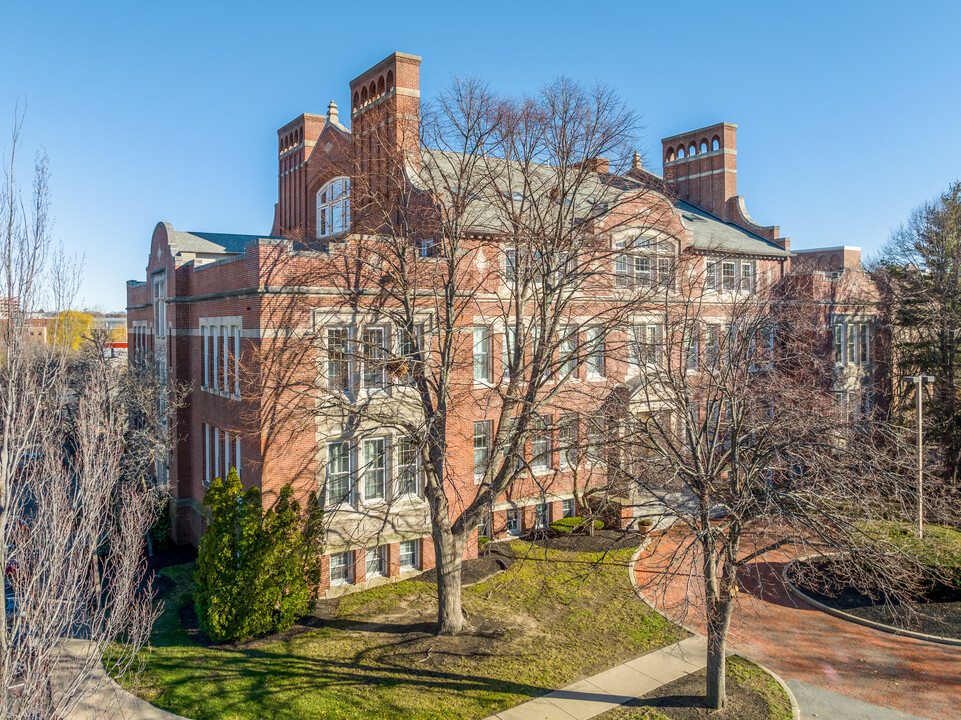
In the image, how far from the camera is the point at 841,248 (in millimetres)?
38312

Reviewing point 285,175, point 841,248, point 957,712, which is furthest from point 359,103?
point 841,248

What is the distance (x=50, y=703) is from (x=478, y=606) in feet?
40.2

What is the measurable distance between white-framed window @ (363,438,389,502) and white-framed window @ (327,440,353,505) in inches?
21.6

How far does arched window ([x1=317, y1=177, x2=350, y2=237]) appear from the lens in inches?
1043

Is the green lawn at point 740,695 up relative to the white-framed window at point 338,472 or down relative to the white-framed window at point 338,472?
down

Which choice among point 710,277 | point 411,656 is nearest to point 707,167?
point 710,277

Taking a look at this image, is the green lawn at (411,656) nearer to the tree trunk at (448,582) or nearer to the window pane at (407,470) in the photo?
the tree trunk at (448,582)

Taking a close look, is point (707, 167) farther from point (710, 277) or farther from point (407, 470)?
point (407, 470)

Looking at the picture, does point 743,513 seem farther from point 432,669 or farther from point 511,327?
point 511,327

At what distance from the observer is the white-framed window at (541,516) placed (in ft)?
83.6

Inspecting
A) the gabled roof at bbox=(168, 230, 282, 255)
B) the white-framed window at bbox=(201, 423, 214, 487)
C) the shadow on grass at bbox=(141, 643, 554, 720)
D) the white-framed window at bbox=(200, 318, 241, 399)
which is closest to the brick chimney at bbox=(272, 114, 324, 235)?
the gabled roof at bbox=(168, 230, 282, 255)

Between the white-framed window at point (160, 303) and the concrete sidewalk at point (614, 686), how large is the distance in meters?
21.0

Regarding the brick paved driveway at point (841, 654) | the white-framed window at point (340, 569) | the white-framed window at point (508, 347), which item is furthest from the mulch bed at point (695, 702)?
the white-framed window at point (340, 569)

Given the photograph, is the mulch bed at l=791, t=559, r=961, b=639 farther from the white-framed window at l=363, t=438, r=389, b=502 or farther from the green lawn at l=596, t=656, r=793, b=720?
the white-framed window at l=363, t=438, r=389, b=502
